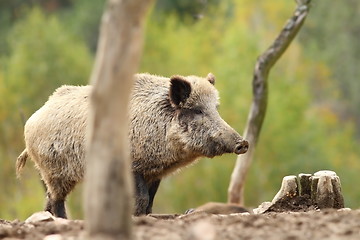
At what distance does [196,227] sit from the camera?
7.94m

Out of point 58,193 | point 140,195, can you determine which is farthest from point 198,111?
point 58,193

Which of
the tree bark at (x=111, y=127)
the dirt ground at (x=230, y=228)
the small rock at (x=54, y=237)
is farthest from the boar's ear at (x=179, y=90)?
the tree bark at (x=111, y=127)

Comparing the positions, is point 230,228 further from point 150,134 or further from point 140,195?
point 150,134

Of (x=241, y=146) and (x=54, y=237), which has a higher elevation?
(x=241, y=146)

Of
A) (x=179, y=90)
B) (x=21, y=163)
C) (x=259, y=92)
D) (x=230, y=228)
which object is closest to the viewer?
(x=230, y=228)

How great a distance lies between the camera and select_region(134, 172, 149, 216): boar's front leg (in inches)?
484

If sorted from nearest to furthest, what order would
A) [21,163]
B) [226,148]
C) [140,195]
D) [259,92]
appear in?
1. [140,195]
2. [226,148]
3. [21,163]
4. [259,92]

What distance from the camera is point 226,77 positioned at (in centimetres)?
5156

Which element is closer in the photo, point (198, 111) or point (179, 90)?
point (179, 90)

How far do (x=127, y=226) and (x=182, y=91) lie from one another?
5.82 meters

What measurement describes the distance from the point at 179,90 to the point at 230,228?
4460 mm

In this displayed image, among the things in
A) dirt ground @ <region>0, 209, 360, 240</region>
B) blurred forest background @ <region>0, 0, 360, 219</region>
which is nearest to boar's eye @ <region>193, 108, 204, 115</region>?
dirt ground @ <region>0, 209, 360, 240</region>

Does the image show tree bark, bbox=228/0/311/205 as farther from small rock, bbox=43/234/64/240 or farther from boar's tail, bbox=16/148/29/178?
small rock, bbox=43/234/64/240

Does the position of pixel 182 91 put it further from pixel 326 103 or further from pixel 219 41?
pixel 326 103
